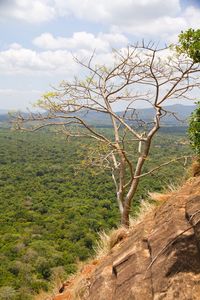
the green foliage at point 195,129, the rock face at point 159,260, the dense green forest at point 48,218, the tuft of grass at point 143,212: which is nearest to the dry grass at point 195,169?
the rock face at point 159,260

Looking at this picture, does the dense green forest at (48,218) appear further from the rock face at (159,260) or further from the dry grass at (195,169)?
the rock face at (159,260)

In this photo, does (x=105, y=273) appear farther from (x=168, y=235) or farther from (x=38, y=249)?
(x=38, y=249)

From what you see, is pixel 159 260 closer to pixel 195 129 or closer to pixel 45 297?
pixel 195 129

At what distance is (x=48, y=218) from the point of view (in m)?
47.3

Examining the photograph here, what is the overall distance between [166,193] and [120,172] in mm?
1953

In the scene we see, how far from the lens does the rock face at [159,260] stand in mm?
5215

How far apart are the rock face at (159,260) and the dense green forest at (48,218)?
311cm

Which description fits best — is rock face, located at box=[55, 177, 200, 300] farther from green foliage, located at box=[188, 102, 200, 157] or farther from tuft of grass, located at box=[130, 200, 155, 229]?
green foliage, located at box=[188, 102, 200, 157]

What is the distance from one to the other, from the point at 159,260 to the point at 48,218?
42.7m

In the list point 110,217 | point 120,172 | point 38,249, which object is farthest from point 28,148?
point 120,172

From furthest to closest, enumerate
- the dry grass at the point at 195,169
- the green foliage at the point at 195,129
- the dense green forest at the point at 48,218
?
the dense green forest at the point at 48,218 → the dry grass at the point at 195,169 → the green foliage at the point at 195,129

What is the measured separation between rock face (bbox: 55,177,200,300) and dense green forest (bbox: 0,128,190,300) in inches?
122

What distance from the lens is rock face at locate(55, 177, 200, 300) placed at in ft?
17.1

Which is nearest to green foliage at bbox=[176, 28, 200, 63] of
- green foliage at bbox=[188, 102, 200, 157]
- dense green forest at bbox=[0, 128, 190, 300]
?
green foliage at bbox=[188, 102, 200, 157]
